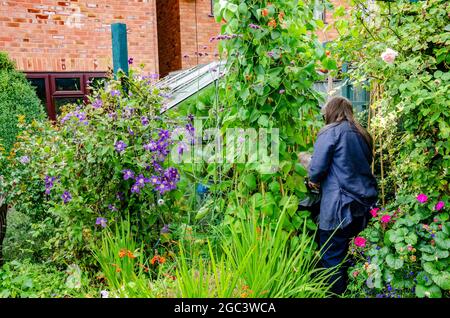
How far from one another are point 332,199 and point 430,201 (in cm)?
62

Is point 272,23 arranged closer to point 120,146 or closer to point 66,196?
point 120,146

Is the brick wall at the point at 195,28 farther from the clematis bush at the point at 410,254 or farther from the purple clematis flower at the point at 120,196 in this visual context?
the clematis bush at the point at 410,254

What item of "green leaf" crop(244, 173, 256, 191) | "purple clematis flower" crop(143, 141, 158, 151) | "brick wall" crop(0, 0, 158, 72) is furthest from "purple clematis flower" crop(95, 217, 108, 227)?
"brick wall" crop(0, 0, 158, 72)

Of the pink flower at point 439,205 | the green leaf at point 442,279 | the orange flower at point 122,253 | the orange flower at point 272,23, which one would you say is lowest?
the orange flower at point 122,253

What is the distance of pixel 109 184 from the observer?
324 centimetres

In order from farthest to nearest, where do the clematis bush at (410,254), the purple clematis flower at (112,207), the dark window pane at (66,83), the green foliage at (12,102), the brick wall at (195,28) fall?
the brick wall at (195,28) → the dark window pane at (66,83) → the green foliage at (12,102) → the purple clematis flower at (112,207) → the clematis bush at (410,254)

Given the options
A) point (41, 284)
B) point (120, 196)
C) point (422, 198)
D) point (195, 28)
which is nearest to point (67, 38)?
point (195, 28)

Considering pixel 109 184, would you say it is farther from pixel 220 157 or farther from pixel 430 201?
pixel 430 201

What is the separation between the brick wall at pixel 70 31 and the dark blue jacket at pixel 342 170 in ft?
18.0

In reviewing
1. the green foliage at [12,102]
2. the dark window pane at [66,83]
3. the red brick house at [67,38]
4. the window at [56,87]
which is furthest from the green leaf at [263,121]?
the dark window pane at [66,83]

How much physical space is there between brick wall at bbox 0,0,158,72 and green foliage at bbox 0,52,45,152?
0.51 meters

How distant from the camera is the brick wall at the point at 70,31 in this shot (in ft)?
→ 22.9

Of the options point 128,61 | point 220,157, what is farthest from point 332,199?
point 128,61

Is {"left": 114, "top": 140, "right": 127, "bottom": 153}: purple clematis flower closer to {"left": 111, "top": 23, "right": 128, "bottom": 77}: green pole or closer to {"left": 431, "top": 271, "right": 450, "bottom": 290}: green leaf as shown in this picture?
{"left": 111, "top": 23, "right": 128, "bottom": 77}: green pole
